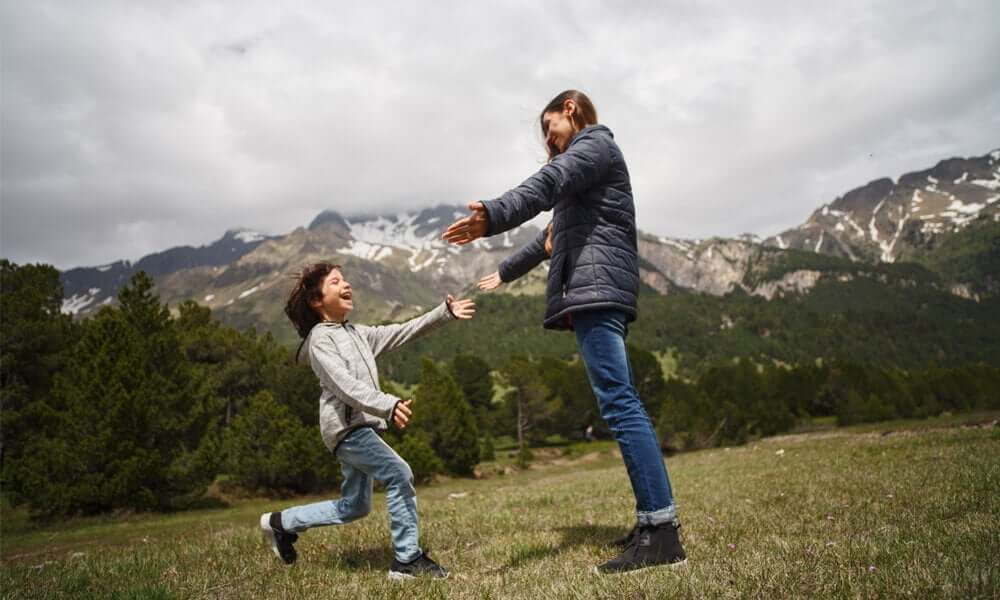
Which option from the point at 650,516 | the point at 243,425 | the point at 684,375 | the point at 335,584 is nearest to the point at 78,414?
the point at 243,425

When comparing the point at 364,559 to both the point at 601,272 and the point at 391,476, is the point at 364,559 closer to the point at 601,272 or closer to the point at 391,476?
the point at 391,476

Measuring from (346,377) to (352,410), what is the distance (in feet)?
1.51

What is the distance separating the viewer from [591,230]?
5.21 m

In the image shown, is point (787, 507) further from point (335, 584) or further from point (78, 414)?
point (78, 414)

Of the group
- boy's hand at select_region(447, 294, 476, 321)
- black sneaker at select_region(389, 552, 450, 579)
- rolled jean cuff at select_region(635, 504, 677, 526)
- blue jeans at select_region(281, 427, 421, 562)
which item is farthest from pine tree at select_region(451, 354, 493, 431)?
rolled jean cuff at select_region(635, 504, 677, 526)

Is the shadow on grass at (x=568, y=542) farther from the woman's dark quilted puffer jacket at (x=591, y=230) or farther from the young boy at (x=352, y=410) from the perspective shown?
the woman's dark quilted puffer jacket at (x=591, y=230)

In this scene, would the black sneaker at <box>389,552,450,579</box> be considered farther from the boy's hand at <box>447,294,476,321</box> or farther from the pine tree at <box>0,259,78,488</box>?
the pine tree at <box>0,259,78,488</box>

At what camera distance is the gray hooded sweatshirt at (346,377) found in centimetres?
512

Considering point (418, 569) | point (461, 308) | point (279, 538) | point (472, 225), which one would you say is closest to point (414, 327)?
point (461, 308)

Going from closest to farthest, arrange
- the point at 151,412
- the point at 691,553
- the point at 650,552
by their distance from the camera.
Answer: the point at 650,552
the point at 691,553
the point at 151,412

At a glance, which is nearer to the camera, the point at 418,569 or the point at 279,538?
the point at 418,569

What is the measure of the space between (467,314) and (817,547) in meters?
3.80

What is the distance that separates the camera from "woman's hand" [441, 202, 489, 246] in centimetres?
428

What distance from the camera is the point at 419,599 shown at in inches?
164
